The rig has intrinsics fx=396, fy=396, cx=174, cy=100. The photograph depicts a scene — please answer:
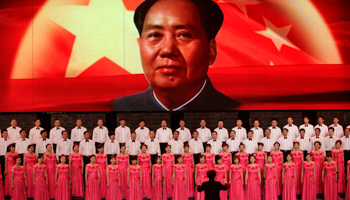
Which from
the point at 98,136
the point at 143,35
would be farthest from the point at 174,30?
the point at 98,136

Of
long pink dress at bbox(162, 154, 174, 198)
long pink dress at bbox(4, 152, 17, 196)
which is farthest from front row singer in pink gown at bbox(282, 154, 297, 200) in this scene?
long pink dress at bbox(4, 152, 17, 196)

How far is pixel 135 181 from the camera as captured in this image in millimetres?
8359

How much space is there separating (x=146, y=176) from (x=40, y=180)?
89.9 inches

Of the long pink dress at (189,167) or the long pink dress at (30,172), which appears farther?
the long pink dress at (30,172)

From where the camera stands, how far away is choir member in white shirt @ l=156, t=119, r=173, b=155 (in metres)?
9.59

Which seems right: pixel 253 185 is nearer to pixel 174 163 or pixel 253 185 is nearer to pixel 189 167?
pixel 189 167

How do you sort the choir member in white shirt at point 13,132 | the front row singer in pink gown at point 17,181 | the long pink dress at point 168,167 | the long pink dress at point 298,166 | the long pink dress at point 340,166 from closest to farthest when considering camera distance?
1. the front row singer in pink gown at point 17,181
2. the long pink dress at point 168,167
3. the long pink dress at point 298,166
4. the long pink dress at point 340,166
5. the choir member in white shirt at point 13,132

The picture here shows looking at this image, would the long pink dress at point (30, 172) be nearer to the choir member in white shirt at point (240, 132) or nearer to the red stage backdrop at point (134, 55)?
the red stage backdrop at point (134, 55)

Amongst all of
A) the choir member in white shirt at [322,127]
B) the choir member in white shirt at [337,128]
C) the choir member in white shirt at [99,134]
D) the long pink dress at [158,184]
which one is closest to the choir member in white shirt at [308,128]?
the choir member in white shirt at [322,127]

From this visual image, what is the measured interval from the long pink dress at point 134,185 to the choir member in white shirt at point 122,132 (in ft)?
4.91

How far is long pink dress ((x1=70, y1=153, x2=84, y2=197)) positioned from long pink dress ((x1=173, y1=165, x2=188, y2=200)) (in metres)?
2.21

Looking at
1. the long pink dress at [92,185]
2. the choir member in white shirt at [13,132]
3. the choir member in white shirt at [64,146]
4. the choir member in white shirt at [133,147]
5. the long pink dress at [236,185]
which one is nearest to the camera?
the long pink dress at [236,185]

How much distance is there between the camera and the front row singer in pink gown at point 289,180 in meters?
8.36

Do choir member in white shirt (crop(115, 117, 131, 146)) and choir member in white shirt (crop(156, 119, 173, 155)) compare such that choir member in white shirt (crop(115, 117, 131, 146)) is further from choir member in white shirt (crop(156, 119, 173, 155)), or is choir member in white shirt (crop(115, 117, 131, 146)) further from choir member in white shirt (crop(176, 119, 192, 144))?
choir member in white shirt (crop(176, 119, 192, 144))
